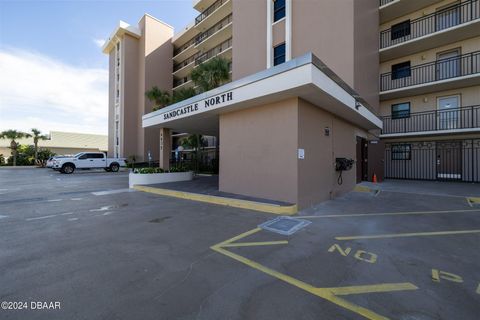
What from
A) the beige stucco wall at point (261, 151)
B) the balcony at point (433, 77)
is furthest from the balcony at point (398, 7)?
the beige stucco wall at point (261, 151)

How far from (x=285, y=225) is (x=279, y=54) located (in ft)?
40.0

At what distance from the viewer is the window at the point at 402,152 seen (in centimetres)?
1523

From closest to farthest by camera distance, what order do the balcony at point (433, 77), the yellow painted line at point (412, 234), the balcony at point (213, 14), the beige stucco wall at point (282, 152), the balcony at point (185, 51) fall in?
the yellow painted line at point (412, 234) < the beige stucco wall at point (282, 152) < the balcony at point (433, 77) < the balcony at point (213, 14) < the balcony at point (185, 51)

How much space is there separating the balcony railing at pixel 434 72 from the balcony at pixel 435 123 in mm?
2126

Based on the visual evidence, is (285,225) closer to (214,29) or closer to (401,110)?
(401,110)

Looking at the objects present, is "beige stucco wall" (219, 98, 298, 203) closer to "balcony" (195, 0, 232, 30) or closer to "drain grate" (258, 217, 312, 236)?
"drain grate" (258, 217, 312, 236)

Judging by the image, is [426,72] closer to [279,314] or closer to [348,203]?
[348,203]

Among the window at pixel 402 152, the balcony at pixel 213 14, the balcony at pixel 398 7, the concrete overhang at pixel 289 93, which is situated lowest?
the window at pixel 402 152

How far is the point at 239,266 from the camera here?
3.41 m

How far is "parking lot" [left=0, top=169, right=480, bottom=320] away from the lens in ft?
8.02

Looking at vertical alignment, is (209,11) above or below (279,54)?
above

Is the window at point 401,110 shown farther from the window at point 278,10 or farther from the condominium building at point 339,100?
the window at point 278,10

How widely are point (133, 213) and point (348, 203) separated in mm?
7601

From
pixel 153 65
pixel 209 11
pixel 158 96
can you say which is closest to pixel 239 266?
pixel 158 96
